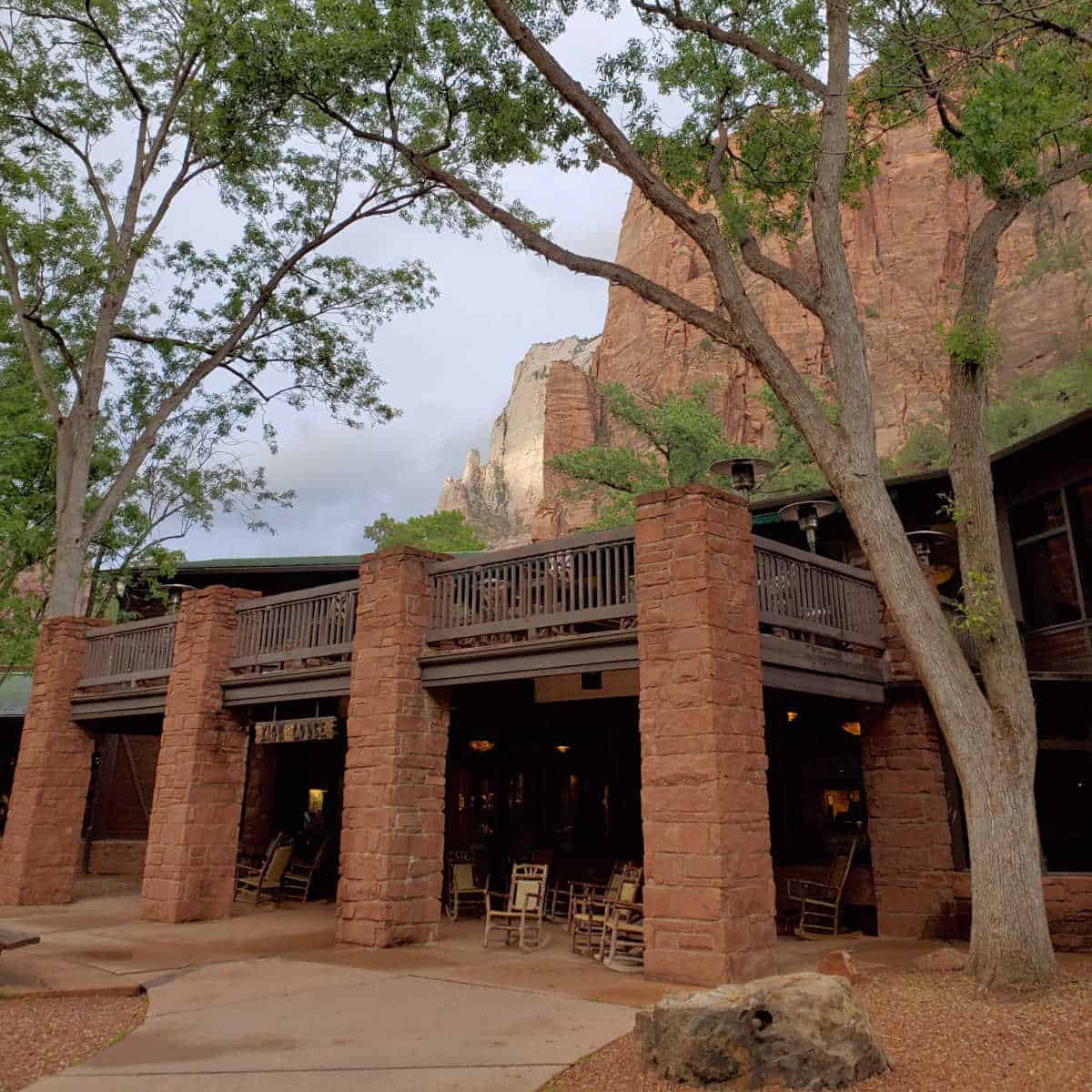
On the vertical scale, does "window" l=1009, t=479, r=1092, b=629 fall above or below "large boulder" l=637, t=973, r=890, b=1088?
above

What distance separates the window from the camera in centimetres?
1369

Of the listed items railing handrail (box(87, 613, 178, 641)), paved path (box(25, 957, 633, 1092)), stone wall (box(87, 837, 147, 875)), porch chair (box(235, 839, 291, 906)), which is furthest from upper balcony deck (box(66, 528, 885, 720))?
stone wall (box(87, 837, 147, 875))

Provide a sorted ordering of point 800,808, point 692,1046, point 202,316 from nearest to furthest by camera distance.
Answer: point 692,1046 → point 800,808 → point 202,316

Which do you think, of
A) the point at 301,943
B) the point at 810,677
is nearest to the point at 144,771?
the point at 301,943

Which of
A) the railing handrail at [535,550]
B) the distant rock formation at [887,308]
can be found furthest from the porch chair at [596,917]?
the distant rock formation at [887,308]

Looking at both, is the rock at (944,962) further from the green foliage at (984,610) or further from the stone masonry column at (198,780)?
the stone masonry column at (198,780)

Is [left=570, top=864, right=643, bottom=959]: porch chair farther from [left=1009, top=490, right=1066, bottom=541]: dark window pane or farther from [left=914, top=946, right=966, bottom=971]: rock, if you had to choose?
[left=1009, top=490, right=1066, bottom=541]: dark window pane

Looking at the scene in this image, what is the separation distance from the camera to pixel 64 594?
17234 millimetres

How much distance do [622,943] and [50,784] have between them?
35.1ft

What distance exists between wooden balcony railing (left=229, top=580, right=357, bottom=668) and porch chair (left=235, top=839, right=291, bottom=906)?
3.62 meters

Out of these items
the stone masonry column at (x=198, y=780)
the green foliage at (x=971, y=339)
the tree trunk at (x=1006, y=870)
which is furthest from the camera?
the stone masonry column at (x=198, y=780)

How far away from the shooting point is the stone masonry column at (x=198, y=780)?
12328mm

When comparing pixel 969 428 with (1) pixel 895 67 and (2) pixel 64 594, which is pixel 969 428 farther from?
(2) pixel 64 594

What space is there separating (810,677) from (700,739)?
8.61 ft
